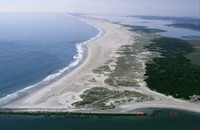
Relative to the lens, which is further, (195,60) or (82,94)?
(195,60)

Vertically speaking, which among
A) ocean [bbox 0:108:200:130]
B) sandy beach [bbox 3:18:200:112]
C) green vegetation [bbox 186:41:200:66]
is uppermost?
green vegetation [bbox 186:41:200:66]

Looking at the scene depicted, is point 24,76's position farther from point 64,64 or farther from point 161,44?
point 161,44

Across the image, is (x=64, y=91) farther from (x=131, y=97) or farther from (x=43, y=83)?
(x=131, y=97)

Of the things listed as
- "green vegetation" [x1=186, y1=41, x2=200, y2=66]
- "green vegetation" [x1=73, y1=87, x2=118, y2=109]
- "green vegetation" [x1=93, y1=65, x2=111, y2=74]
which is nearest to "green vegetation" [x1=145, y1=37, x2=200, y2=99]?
"green vegetation" [x1=186, y1=41, x2=200, y2=66]

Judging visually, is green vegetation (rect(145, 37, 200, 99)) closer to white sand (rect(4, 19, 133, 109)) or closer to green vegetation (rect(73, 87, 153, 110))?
green vegetation (rect(73, 87, 153, 110))

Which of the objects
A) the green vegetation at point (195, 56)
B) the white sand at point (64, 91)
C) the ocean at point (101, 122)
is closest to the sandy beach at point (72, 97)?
the white sand at point (64, 91)

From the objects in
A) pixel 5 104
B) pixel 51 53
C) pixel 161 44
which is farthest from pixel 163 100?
pixel 161 44

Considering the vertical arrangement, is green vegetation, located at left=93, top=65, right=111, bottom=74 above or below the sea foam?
above
